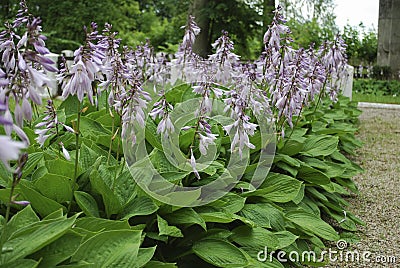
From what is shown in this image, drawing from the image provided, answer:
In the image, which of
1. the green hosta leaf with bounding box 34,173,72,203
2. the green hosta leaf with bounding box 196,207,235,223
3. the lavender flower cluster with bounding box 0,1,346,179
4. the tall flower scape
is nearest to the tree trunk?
the lavender flower cluster with bounding box 0,1,346,179

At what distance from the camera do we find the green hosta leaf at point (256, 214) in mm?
3074

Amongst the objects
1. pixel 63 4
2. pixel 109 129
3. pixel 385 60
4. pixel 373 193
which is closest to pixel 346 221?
pixel 373 193

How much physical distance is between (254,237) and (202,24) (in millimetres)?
9948

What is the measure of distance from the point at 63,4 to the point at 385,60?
36.9 feet

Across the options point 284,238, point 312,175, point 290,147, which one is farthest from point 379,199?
point 284,238

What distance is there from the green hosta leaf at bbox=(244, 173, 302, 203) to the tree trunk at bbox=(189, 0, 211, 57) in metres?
8.77

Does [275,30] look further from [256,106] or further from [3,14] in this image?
[3,14]

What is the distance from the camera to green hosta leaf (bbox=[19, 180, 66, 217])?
231cm

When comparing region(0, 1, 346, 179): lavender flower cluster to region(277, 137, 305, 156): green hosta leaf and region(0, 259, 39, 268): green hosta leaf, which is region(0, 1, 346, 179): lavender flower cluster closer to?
region(277, 137, 305, 156): green hosta leaf

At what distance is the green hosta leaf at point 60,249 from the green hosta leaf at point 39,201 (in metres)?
0.36

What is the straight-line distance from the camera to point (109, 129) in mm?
3807

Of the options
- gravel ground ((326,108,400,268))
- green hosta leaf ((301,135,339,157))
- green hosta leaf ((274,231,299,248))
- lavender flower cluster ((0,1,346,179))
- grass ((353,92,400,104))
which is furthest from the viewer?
grass ((353,92,400,104))

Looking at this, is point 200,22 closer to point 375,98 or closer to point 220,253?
point 375,98

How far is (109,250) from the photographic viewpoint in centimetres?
205
